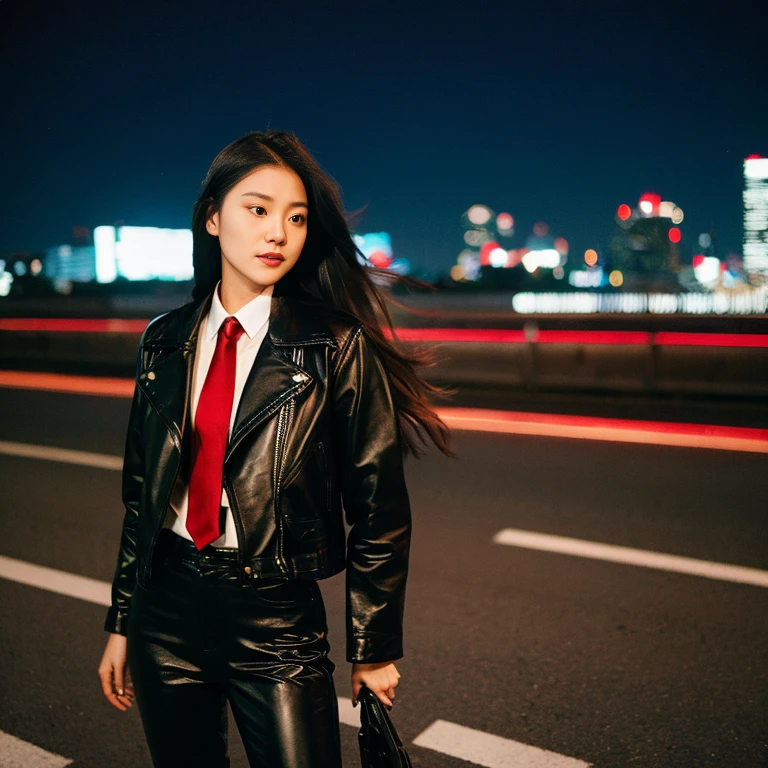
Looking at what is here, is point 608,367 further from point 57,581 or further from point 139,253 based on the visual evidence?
point 139,253

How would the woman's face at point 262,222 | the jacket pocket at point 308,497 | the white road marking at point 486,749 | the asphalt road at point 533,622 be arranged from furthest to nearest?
the asphalt road at point 533,622 → the white road marking at point 486,749 → the woman's face at point 262,222 → the jacket pocket at point 308,497

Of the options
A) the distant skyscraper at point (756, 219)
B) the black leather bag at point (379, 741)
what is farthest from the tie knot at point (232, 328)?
the distant skyscraper at point (756, 219)

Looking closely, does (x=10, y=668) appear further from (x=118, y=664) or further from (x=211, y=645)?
(x=211, y=645)

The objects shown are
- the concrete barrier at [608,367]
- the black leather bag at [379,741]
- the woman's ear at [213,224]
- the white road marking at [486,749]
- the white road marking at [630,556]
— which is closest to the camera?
the black leather bag at [379,741]

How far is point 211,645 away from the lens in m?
1.86

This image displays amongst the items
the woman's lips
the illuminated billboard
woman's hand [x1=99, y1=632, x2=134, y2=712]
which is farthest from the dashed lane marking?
the illuminated billboard

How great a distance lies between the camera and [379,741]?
1.77 meters

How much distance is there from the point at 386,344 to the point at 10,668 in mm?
3113

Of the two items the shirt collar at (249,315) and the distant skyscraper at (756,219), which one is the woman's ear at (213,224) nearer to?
the shirt collar at (249,315)

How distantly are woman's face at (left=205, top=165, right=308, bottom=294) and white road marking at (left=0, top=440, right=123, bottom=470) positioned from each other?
679 cm

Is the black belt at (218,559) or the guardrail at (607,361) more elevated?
the black belt at (218,559)

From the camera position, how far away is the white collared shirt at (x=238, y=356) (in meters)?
1.91

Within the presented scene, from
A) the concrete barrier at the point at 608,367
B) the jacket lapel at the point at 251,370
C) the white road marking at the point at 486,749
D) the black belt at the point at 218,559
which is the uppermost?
the jacket lapel at the point at 251,370

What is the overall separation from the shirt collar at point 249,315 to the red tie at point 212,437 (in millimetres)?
26
